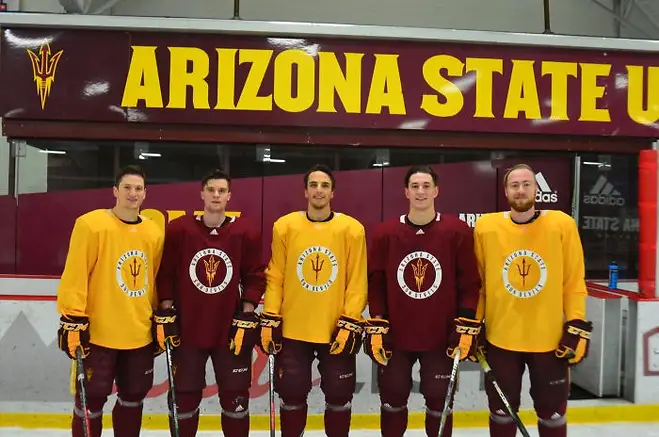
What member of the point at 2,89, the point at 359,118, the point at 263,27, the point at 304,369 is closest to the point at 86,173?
the point at 2,89

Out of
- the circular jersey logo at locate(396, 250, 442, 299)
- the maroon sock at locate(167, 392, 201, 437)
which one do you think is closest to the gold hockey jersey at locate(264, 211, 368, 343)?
the circular jersey logo at locate(396, 250, 442, 299)

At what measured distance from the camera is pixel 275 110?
4.46 m

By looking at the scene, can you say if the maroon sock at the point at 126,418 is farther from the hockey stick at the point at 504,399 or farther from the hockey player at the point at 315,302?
the hockey stick at the point at 504,399

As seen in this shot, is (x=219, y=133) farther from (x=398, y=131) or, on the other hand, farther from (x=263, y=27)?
(x=398, y=131)

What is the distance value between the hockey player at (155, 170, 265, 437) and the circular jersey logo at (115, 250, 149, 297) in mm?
107

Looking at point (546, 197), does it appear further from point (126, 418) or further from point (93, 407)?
point (93, 407)

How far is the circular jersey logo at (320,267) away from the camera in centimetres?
Result: 272

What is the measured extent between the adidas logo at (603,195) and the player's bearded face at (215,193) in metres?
4.16

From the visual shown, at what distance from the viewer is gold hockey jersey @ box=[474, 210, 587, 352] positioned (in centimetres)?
262

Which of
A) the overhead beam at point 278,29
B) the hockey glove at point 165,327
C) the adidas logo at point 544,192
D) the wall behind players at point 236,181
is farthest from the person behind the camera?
the adidas logo at point 544,192

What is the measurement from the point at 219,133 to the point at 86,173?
135cm

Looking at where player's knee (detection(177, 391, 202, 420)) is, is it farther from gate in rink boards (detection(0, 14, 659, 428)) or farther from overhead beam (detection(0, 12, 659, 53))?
overhead beam (detection(0, 12, 659, 53))

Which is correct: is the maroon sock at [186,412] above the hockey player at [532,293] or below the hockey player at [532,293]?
below

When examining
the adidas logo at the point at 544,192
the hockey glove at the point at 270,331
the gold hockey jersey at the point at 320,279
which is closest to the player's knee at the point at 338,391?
the gold hockey jersey at the point at 320,279
